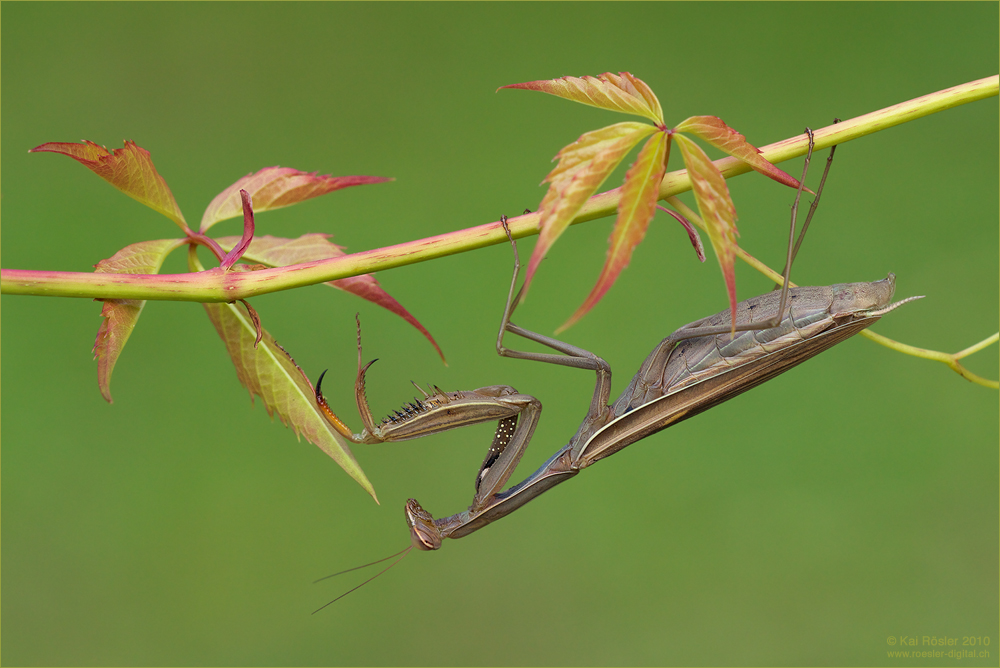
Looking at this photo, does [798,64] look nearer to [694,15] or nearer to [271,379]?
[694,15]

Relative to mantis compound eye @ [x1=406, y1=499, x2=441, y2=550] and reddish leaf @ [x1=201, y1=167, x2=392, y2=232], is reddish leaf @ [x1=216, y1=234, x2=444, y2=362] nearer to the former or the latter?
reddish leaf @ [x1=201, y1=167, x2=392, y2=232]

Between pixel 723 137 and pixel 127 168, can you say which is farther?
pixel 127 168

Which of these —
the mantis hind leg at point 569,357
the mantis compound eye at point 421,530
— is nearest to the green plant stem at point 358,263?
the mantis hind leg at point 569,357

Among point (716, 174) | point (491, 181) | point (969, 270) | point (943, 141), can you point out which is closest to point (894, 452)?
point (969, 270)

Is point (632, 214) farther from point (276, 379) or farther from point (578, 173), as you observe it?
point (276, 379)

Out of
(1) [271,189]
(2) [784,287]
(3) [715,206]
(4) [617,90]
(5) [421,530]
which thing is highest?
(1) [271,189]

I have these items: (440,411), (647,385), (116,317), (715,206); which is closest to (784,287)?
(647,385)

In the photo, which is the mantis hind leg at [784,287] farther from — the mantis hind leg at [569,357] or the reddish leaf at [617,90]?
the reddish leaf at [617,90]

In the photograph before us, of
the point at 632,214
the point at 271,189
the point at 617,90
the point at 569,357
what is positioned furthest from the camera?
the point at 569,357
